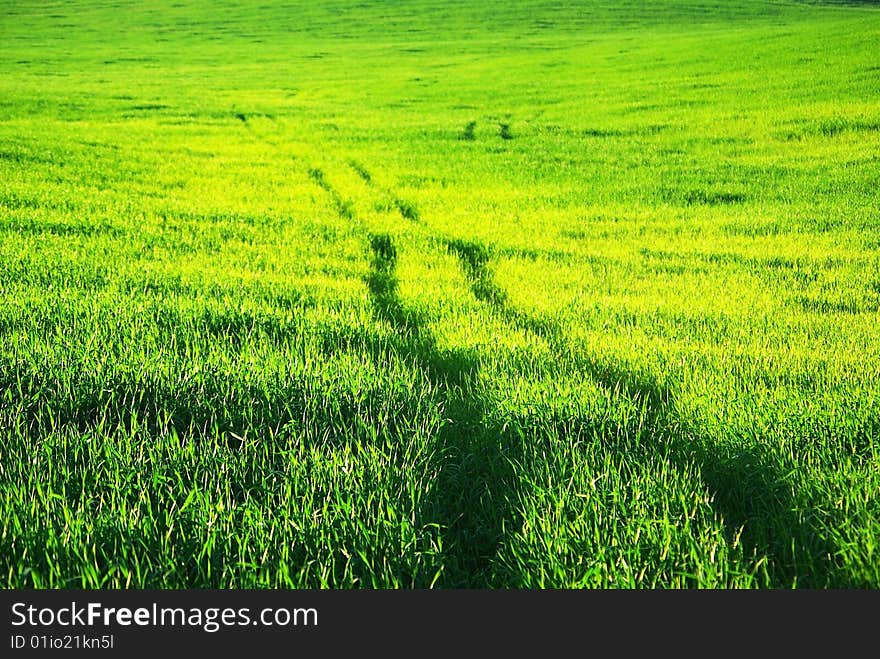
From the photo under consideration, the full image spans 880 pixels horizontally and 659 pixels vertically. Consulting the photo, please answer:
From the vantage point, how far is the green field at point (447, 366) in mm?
1883

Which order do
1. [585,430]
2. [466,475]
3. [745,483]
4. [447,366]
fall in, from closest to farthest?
1. [745,483]
2. [466,475]
3. [585,430]
4. [447,366]

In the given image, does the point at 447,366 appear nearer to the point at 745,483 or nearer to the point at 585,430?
the point at 585,430

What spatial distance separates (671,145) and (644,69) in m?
8.99

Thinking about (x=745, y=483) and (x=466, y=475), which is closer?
(x=745, y=483)

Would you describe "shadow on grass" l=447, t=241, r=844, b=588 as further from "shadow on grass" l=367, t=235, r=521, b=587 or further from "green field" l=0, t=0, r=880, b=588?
"shadow on grass" l=367, t=235, r=521, b=587

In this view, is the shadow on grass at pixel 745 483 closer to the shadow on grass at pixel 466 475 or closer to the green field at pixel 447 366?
the green field at pixel 447 366

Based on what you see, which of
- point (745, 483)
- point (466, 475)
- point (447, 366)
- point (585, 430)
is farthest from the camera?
point (447, 366)

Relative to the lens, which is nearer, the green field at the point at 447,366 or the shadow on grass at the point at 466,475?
the green field at the point at 447,366

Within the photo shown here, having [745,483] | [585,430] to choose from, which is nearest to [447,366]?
[585,430]

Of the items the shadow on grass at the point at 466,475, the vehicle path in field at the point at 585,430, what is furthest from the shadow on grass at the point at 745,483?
the shadow on grass at the point at 466,475

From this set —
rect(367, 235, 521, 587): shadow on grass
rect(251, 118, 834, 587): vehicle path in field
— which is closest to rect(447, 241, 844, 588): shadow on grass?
rect(251, 118, 834, 587): vehicle path in field

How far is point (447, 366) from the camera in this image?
3.29 m

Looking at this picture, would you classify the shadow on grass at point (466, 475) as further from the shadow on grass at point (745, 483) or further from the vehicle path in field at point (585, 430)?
the shadow on grass at point (745, 483)

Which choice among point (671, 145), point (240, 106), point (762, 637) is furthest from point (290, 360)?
point (240, 106)
